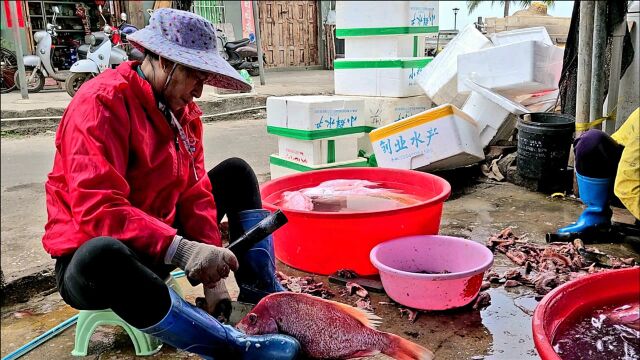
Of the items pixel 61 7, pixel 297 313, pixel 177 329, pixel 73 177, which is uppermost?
pixel 61 7

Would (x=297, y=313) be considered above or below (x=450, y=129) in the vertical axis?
below

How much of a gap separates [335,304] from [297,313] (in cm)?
14

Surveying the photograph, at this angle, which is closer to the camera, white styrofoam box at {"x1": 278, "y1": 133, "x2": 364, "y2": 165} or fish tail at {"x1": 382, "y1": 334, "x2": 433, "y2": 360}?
fish tail at {"x1": 382, "y1": 334, "x2": 433, "y2": 360}

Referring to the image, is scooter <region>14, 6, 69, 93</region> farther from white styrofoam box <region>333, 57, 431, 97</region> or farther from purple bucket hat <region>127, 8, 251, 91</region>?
purple bucket hat <region>127, 8, 251, 91</region>

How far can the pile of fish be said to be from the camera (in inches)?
95.3

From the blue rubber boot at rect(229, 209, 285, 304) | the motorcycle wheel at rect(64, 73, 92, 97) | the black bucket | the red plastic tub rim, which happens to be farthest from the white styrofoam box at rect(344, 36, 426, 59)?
the motorcycle wheel at rect(64, 73, 92, 97)

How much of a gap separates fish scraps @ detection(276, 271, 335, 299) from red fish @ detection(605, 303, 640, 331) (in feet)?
3.66

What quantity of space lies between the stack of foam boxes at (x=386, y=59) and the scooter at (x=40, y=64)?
6.03 metres

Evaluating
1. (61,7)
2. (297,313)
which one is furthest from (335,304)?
(61,7)

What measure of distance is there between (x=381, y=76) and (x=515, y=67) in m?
1.08

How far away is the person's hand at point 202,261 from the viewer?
1.51 m

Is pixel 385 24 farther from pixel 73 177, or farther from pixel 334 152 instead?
pixel 73 177

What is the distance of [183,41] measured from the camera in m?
1.64

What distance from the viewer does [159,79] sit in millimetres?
1654
